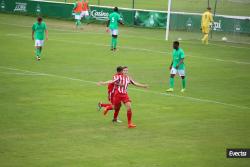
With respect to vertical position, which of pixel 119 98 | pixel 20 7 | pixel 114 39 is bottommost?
pixel 119 98

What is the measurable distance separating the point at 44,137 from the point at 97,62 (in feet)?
55.3

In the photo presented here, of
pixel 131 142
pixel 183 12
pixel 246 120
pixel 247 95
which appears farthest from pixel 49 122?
pixel 183 12

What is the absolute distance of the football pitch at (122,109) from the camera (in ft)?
59.4

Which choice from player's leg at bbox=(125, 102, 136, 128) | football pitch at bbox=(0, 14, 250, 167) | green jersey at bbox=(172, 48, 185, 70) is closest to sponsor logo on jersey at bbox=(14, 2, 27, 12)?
football pitch at bbox=(0, 14, 250, 167)

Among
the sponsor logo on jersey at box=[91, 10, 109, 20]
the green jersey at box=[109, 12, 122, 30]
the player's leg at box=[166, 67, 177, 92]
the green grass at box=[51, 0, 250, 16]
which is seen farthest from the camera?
the sponsor logo on jersey at box=[91, 10, 109, 20]

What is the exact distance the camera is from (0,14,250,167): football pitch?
1811cm

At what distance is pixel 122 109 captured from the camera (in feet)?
81.0

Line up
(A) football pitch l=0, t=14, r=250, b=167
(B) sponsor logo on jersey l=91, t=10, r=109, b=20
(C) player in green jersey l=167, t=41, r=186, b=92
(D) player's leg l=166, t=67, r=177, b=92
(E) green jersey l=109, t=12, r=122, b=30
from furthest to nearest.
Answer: (B) sponsor logo on jersey l=91, t=10, r=109, b=20
(E) green jersey l=109, t=12, r=122, b=30
(D) player's leg l=166, t=67, r=177, b=92
(C) player in green jersey l=167, t=41, r=186, b=92
(A) football pitch l=0, t=14, r=250, b=167

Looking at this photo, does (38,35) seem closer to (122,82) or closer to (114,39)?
(114,39)

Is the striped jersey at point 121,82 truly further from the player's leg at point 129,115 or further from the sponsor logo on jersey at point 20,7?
the sponsor logo on jersey at point 20,7

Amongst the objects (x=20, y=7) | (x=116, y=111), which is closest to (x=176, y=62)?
(x=116, y=111)

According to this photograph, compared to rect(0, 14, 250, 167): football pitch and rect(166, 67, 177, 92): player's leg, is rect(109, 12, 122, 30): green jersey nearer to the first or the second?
rect(0, 14, 250, 167): football pitch

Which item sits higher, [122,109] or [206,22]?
[206,22]

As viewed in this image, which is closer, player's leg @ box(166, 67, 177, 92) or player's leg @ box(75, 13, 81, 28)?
player's leg @ box(166, 67, 177, 92)
